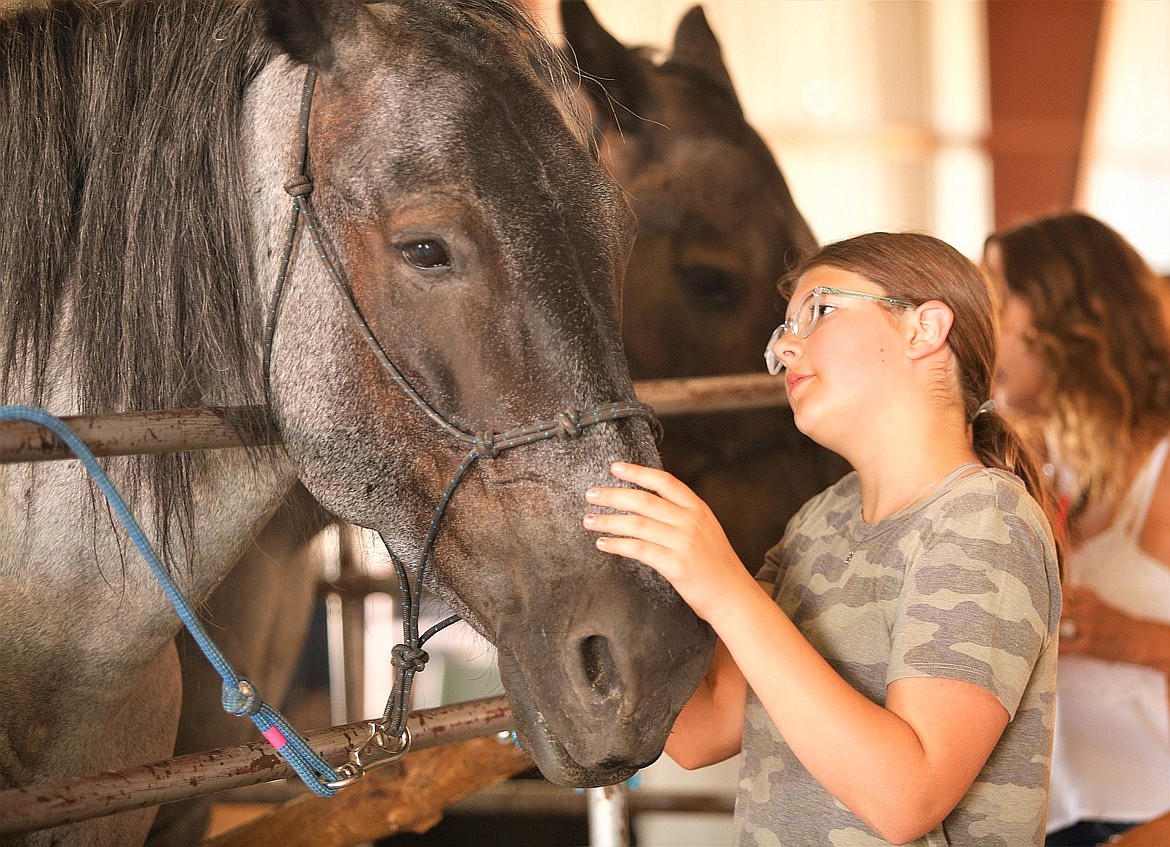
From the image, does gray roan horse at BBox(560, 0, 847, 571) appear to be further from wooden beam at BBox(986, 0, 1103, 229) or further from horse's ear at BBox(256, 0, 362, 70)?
wooden beam at BBox(986, 0, 1103, 229)

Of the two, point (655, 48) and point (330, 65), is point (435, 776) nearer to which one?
point (330, 65)

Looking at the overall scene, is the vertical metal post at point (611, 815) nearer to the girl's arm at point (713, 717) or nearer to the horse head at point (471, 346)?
the girl's arm at point (713, 717)

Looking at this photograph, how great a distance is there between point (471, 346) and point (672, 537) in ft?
0.85

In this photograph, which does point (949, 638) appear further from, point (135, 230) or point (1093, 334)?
point (1093, 334)

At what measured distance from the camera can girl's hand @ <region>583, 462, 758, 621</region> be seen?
35.3 inches

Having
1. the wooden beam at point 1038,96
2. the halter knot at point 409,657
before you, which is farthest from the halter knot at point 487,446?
the wooden beam at point 1038,96

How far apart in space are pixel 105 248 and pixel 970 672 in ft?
3.04

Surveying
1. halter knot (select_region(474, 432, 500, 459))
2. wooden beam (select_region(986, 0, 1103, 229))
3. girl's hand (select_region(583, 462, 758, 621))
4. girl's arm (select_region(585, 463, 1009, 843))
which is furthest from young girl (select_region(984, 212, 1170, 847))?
wooden beam (select_region(986, 0, 1103, 229))

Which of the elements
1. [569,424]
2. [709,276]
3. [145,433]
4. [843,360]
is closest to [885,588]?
[843,360]

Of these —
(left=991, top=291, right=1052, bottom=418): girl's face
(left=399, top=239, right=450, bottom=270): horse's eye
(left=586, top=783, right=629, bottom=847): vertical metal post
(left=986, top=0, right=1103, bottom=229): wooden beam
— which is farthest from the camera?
(left=986, top=0, right=1103, bottom=229): wooden beam

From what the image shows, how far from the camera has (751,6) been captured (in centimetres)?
491

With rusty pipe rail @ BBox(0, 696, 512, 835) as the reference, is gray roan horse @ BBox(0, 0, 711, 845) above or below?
above

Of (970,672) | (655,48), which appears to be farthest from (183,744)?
(655,48)

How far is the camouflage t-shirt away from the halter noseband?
0.26 metres
